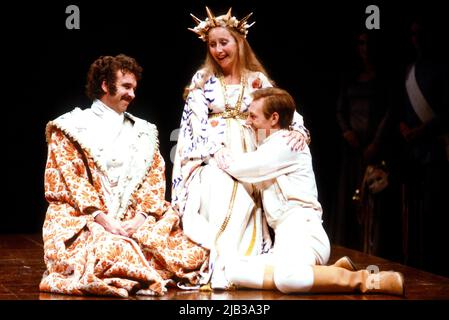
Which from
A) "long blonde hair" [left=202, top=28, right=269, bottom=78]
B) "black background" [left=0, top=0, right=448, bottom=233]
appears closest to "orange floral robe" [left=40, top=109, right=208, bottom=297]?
"long blonde hair" [left=202, top=28, right=269, bottom=78]

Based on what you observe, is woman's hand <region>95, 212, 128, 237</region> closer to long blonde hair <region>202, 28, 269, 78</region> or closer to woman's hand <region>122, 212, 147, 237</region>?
woman's hand <region>122, 212, 147, 237</region>

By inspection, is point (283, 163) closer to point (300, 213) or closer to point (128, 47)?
point (300, 213)

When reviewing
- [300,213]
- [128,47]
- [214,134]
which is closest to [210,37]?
[214,134]

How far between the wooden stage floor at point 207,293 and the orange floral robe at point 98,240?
96mm

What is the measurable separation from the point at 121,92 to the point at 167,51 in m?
1.66

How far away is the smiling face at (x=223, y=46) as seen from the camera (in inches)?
199

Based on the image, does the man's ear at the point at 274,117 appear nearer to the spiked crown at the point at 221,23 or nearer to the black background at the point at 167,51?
the spiked crown at the point at 221,23

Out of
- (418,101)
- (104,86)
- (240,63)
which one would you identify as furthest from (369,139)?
(104,86)

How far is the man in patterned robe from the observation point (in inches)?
178

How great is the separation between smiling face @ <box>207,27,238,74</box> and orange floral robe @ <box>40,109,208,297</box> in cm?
56

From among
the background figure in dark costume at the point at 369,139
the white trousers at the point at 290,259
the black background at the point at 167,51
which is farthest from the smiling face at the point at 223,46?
the background figure in dark costume at the point at 369,139

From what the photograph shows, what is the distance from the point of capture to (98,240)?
4535 mm

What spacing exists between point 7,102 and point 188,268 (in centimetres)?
262

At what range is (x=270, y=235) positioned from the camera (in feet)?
16.4
